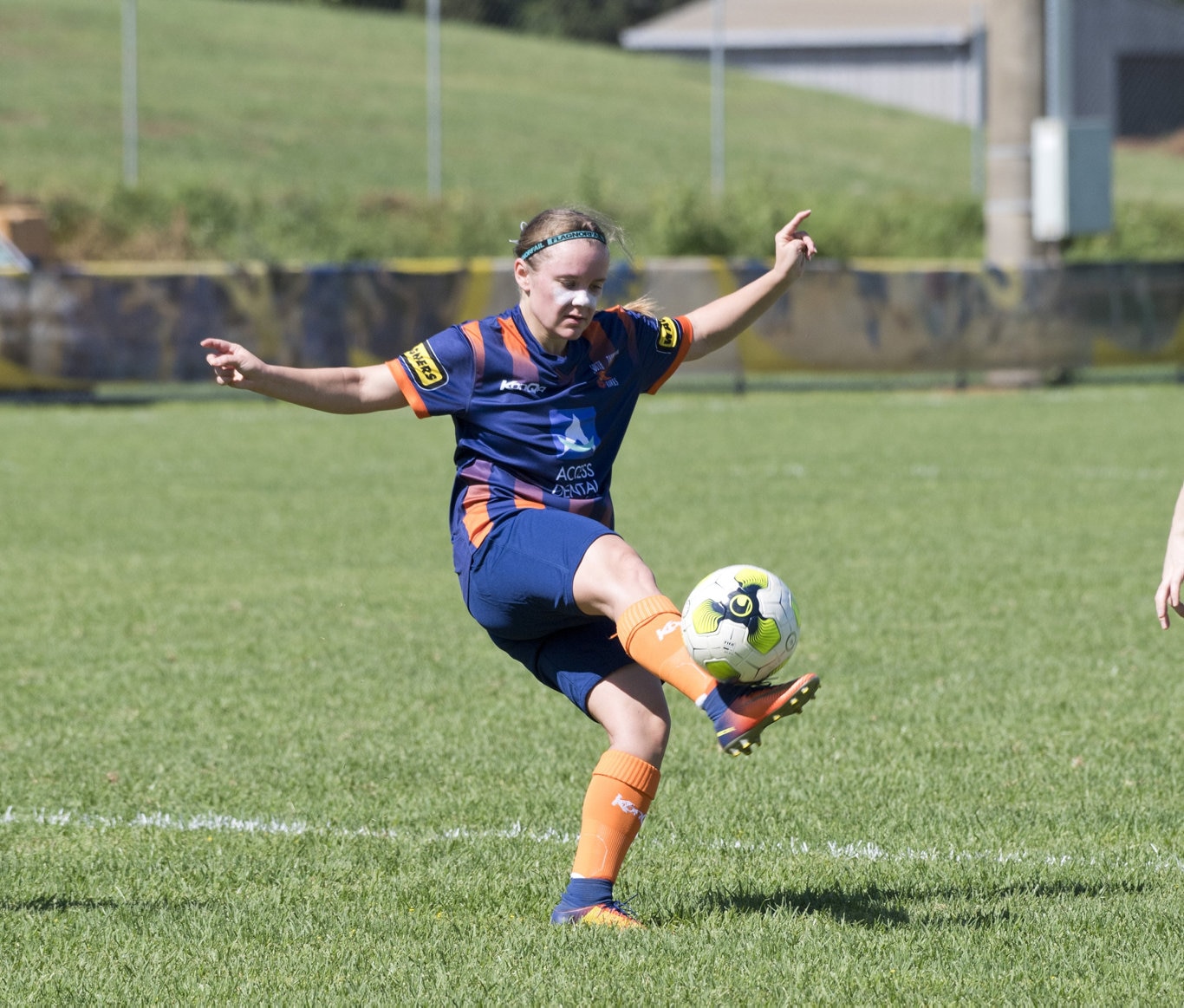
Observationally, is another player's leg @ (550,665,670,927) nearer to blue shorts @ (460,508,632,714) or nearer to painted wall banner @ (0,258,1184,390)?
blue shorts @ (460,508,632,714)

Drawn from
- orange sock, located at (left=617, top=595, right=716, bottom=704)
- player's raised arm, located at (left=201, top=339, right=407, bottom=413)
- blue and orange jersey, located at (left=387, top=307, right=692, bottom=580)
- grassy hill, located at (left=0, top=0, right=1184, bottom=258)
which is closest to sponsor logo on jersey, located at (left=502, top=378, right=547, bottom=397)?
blue and orange jersey, located at (left=387, top=307, right=692, bottom=580)

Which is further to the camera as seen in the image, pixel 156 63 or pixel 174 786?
pixel 156 63

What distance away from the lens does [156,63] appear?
3500 cm

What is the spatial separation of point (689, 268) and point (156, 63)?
1917 cm

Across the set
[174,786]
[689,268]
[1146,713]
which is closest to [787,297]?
[689,268]

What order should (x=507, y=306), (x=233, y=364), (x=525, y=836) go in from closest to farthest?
(x=233, y=364)
(x=525, y=836)
(x=507, y=306)

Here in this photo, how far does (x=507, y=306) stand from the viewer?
779 inches

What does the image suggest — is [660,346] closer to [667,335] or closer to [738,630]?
[667,335]

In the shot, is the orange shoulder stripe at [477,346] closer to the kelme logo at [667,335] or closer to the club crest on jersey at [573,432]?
the club crest on jersey at [573,432]

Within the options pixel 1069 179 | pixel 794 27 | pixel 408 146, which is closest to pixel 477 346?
pixel 1069 179

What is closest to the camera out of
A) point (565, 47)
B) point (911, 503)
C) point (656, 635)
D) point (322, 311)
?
point (656, 635)

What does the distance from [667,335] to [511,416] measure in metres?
0.59

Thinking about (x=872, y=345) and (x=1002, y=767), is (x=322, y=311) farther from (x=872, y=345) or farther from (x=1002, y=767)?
(x=1002, y=767)

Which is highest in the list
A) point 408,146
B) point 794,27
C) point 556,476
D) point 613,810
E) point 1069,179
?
point 794,27
